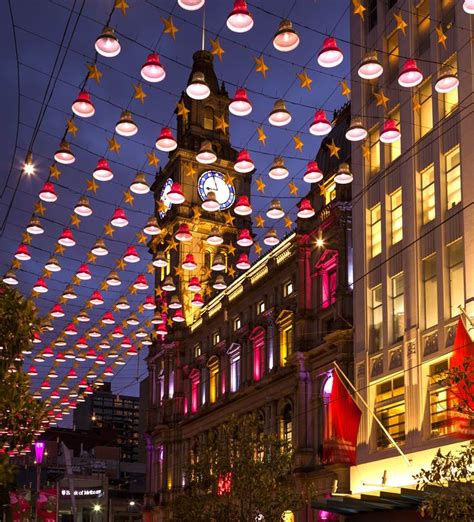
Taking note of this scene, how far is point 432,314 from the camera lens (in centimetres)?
3334

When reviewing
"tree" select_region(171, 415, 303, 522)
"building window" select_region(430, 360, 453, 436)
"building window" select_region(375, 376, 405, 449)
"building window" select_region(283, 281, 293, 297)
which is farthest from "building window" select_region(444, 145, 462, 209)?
"building window" select_region(283, 281, 293, 297)

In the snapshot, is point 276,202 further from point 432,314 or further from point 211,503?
point 211,503

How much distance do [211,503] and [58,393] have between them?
2278cm

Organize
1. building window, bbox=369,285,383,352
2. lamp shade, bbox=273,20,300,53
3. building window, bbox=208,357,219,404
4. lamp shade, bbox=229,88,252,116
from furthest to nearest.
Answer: building window, bbox=208,357,219,404
building window, bbox=369,285,383,352
lamp shade, bbox=229,88,252,116
lamp shade, bbox=273,20,300,53

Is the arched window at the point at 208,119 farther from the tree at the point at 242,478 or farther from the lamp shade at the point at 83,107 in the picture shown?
the lamp shade at the point at 83,107

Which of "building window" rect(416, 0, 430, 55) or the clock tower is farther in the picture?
the clock tower

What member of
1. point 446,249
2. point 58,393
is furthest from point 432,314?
point 58,393

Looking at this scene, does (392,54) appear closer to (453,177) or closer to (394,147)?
(394,147)

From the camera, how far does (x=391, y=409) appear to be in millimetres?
35625

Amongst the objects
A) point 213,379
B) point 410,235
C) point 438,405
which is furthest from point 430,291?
point 213,379

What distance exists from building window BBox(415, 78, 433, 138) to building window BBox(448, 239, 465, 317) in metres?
4.87

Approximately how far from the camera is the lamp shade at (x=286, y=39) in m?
17.8

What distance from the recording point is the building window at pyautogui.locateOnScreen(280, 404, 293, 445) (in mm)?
52969

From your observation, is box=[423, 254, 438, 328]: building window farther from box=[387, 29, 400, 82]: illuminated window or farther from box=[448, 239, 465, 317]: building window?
box=[387, 29, 400, 82]: illuminated window
